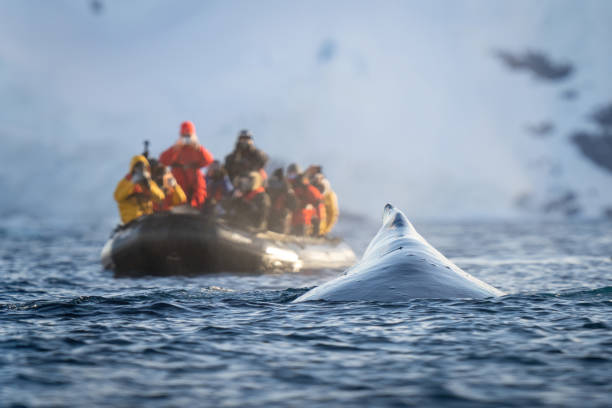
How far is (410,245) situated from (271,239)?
282 inches

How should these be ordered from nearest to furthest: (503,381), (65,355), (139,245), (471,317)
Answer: (503,381) < (65,355) < (471,317) < (139,245)

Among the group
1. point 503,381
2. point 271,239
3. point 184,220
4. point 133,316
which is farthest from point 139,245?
point 503,381

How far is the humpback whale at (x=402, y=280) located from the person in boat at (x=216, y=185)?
7728 mm

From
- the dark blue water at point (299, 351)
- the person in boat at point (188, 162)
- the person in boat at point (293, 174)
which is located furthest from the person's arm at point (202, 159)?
the dark blue water at point (299, 351)

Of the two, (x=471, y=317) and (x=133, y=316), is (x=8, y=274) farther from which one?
(x=471, y=317)

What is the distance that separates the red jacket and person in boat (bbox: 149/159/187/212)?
0.54 meters

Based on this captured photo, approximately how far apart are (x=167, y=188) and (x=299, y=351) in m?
10.9

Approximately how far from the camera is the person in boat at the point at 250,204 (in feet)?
58.0

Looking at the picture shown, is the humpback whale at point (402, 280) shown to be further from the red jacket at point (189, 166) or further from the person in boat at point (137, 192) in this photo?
the red jacket at point (189, 166)

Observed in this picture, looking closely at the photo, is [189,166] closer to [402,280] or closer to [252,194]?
[252,194]

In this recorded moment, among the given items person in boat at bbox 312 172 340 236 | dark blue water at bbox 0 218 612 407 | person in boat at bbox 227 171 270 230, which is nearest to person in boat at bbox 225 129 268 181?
person in boat at bbox 227 171 270 230

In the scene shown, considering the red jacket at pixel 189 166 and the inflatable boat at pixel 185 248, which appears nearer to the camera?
the inflatable boat at pixel 185 248

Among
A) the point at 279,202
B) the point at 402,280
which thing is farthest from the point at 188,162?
the point at 402,280

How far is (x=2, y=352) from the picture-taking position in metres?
7.10
